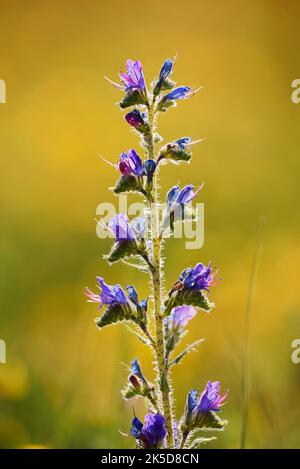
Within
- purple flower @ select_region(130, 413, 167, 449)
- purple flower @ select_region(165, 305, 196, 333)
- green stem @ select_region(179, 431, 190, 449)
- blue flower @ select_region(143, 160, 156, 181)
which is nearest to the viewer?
purple flower @ select_region(130, 413, 167, 449)

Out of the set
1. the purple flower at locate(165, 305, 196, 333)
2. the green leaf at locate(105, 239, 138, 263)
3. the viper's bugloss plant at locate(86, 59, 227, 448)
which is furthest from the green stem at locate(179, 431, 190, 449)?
Result: the green leaf at locate(105, 239, 138, 263)

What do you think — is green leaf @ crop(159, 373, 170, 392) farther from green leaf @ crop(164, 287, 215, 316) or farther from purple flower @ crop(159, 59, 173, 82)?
purple flower @ crop(159, 59, 173, 82)

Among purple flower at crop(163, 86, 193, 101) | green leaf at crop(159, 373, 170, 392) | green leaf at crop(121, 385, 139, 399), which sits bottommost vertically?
green leaf at crop(121, 385, 139, 399)

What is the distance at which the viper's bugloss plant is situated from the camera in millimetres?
3064

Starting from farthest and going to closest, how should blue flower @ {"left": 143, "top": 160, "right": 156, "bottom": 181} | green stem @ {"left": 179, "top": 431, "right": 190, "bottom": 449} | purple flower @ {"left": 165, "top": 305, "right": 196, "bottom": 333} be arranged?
purple flower @ {"left": 165, "top": 305, "right": 196, "bottom": 333} < green stem @ {"left": 179, "top": 431, "right": 190, "bottom": 449} < blue flower @ {"left": 143, "top": 160, "right": 156, "bottom": 181}

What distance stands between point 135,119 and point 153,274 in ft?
2.04

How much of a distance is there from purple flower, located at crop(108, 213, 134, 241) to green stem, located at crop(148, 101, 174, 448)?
10 cm

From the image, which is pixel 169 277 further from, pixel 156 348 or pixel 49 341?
pixel 156 348

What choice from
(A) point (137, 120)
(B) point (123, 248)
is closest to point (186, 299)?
(B) point (123, 248)

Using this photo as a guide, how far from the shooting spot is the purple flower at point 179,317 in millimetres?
3299

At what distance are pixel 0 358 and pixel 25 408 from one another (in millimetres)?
472

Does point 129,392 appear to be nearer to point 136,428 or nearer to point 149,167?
point 136,428

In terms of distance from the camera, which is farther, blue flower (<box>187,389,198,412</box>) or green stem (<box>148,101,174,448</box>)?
blue flower (<box>187,389,198,412</box>)

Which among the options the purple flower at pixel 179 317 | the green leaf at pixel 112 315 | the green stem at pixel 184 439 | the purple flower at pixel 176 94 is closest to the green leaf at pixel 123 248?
the green leaf at pixel 112 315
